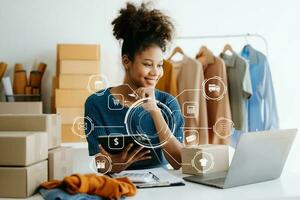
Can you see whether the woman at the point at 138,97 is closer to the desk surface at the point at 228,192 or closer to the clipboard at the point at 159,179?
the clipboard at the point at 159,179

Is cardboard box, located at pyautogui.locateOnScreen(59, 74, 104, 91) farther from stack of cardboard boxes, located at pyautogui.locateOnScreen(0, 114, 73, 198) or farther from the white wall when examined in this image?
stack of cardboard boxes, located at pyautogui.locateOnScreen(0, 114, 73, 198)

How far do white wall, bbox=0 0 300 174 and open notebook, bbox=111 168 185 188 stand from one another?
0.35 m

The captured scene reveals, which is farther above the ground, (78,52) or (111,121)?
(78,52)

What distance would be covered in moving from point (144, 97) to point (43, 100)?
0.47 metres

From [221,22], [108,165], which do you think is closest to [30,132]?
[108,165]

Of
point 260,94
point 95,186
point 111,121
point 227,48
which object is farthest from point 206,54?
point 95,186

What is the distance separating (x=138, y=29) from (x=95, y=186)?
24.1 inches

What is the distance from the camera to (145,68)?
1488 mm

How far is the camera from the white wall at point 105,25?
167 cm

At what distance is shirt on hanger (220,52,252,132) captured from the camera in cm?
186

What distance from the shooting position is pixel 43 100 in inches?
66.3

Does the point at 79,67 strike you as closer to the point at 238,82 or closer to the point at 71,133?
the point at 71,133

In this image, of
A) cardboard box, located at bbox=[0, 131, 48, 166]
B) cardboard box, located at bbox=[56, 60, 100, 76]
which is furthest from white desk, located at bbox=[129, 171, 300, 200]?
cardboard box, located at bbox=[56, 60, 100, 76]

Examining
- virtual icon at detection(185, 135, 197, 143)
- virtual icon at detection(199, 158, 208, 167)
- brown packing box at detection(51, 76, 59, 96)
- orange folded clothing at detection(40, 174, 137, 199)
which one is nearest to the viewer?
orange folded clothing at detection(40, 174, 137, 199)
